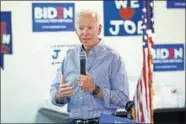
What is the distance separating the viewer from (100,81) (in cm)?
215

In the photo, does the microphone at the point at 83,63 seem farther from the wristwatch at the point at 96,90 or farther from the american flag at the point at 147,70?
the american flag at the point at 147,70

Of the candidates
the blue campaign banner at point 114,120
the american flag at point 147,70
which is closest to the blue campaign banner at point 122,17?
the american flag at point 147,70

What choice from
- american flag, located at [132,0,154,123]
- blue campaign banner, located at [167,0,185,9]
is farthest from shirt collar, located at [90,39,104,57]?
blue campaign banner, located at [167,0,185,9]

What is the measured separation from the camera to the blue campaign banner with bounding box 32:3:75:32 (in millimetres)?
4180

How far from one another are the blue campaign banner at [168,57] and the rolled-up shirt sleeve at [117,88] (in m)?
2.54

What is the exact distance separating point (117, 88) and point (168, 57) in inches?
105

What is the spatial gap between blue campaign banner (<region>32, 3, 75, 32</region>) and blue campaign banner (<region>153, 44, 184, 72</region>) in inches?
→ 40.9

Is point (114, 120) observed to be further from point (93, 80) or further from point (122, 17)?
point (122, 17)

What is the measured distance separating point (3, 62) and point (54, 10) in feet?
2.38

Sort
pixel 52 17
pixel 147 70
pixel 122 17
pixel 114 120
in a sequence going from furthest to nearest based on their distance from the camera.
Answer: pixel 122 17 < pixel 52 17 < pixel 147 70 < pixel 114 120

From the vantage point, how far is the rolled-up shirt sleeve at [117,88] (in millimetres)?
2109

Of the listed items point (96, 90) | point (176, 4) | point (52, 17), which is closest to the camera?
point (96, 90)

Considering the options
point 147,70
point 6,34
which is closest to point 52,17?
point 6,34

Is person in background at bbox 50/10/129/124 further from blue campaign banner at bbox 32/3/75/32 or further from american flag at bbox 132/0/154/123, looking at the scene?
blue campaign banner at bbox 32/3/75/32
